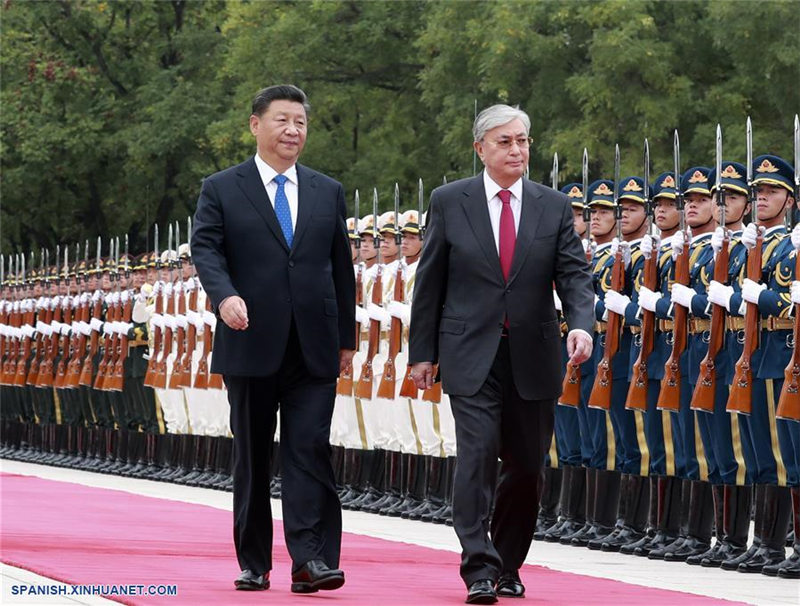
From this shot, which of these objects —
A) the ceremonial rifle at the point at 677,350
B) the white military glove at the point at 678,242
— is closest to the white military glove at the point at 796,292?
the ceremonial rifle at the point at 677,350

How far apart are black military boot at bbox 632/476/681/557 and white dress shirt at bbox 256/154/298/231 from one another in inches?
140

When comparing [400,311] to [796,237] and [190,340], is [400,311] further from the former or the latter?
[190,340]

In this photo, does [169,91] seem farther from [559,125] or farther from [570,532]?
[570,532]

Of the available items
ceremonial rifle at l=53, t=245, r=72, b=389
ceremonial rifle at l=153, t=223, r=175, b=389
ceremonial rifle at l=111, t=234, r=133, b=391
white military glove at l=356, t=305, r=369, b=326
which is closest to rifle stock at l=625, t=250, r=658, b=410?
white military glove at l=356, t=305, r=369, b=326

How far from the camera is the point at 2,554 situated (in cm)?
917

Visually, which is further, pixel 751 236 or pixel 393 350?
pixel 393 350

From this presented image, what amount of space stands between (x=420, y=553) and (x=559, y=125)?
49.3 feet

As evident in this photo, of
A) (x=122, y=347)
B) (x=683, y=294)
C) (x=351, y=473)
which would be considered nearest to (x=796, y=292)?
(x=683, y=294)

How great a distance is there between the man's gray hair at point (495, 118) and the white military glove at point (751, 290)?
2103 mm

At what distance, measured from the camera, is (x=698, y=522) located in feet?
34.6

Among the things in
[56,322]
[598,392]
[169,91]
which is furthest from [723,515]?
[169,91]

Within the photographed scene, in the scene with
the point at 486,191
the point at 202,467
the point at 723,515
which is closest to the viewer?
the point at 486,191

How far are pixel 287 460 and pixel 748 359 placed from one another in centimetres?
276

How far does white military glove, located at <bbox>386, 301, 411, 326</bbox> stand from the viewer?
45.3 ft
